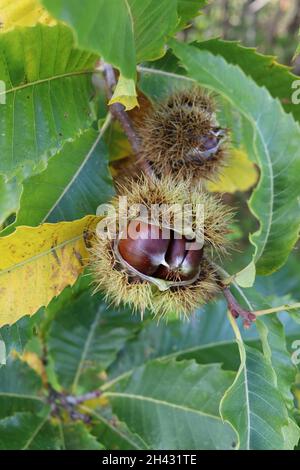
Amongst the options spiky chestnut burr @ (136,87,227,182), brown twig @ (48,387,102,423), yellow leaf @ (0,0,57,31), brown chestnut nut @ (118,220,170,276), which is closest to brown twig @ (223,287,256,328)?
brown chestnut nut @ (118,220,170,276)

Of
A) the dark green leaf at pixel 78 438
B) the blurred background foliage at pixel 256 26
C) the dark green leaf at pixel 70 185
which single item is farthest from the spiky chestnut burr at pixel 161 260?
the blurred background foliage at pixel 256 26

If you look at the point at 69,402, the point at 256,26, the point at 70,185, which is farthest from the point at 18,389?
the point at 256,26

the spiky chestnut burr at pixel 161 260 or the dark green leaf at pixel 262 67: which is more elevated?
the dark green leaf at pixel 262 67

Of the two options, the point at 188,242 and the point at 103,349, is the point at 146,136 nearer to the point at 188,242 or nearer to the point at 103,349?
the point at 188,242

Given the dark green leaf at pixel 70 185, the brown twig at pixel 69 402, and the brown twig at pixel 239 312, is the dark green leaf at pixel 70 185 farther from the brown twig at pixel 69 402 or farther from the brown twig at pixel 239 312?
the brown twig at pixel 69 402

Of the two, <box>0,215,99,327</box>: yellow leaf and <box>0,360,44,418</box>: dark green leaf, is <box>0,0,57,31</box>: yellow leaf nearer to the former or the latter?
<box>0,215,99,327</box>: yellow leaf

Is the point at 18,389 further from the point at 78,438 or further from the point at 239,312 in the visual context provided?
the point at 239,312
